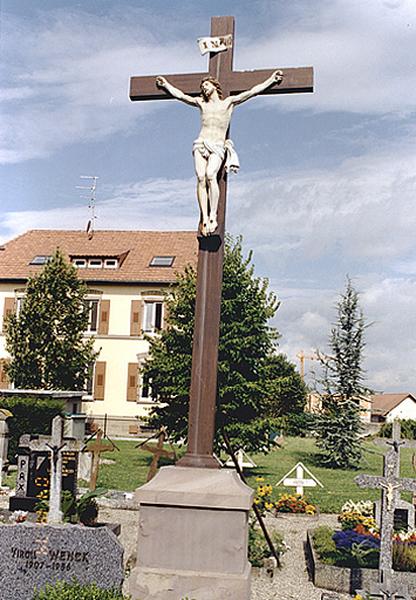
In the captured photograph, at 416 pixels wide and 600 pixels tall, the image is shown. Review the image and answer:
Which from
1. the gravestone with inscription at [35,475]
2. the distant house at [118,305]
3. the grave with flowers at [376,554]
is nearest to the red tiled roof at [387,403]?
the distant house at [118,305]

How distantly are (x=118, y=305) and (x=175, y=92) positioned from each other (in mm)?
26364

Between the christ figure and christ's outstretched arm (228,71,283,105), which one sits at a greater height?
christ's outstretched arm (228,71,283,105)

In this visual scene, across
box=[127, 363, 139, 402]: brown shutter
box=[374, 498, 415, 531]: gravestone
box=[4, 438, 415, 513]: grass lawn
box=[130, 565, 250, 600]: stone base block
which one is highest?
box=[127, 363, 139, 402]: brown shutter

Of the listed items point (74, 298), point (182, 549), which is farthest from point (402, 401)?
point (182, 549)

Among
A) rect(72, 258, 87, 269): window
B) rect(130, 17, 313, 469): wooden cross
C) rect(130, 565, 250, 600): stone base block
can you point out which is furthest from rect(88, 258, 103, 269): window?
rect(130, 565, 250, 600): stone base block

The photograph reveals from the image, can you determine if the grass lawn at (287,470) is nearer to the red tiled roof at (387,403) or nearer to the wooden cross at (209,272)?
the wooden cross at (209,272)

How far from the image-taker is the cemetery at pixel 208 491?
5734mm

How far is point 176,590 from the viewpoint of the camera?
220 inches

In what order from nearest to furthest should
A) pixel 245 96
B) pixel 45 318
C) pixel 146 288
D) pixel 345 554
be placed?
pixel 245 96
pixel 345 554
pixel 45 318
pixel 146 288

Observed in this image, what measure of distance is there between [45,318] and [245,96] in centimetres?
2256

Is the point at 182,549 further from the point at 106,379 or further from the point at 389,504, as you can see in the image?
the point at 106,379

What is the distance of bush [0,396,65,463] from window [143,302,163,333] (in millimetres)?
13724

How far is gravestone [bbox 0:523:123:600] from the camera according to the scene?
6301 millimetres

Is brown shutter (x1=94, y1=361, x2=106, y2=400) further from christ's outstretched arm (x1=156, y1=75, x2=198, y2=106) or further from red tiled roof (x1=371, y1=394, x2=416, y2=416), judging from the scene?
red tiled roof (x1=371, y1=394, x2=416, y2=416)
